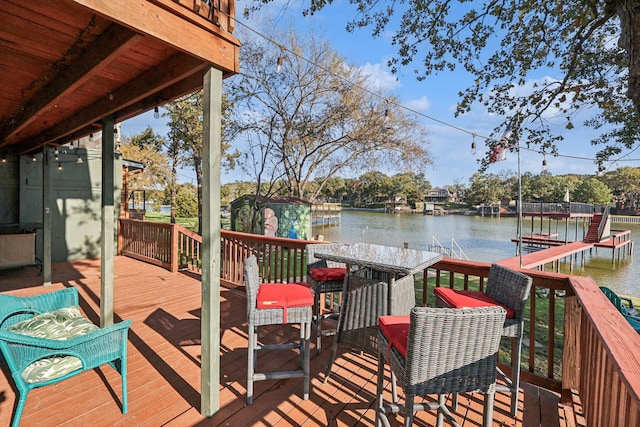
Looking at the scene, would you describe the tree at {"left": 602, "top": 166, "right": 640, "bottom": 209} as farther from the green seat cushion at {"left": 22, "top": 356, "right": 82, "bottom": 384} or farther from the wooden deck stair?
the green seat cushion at {"left": 22, "top": 356, "right": 82, "bottom": 384}

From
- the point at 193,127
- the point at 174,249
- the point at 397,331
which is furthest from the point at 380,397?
the point at 193,127

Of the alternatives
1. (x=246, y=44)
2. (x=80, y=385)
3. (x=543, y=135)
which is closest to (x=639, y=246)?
(x=543, y=135)

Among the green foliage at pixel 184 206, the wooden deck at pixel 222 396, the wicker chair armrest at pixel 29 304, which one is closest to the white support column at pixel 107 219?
the wooden deck at pixel 222 396

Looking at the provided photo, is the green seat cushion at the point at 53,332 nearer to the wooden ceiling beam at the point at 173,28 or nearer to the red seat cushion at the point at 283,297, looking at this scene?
the red seat cushion at the point at 283,297

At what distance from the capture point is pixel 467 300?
212 cm

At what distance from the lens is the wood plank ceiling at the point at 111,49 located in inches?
64.7

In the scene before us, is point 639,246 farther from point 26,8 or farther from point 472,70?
point 26,8

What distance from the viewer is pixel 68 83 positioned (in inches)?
94.7

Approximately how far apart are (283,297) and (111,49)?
1.94 m

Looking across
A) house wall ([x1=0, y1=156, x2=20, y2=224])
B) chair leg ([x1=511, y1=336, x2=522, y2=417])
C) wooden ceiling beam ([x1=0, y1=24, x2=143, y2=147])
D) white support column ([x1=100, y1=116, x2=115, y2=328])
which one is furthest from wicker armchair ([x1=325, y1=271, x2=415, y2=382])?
house wall ([x1=0, y1=156, x2=20, y2=224])

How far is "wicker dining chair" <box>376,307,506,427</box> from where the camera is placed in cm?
143

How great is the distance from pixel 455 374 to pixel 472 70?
17.6 feet

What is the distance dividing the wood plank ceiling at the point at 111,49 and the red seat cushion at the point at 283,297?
1.58 metres

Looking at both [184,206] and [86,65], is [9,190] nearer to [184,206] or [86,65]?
[86,65]
